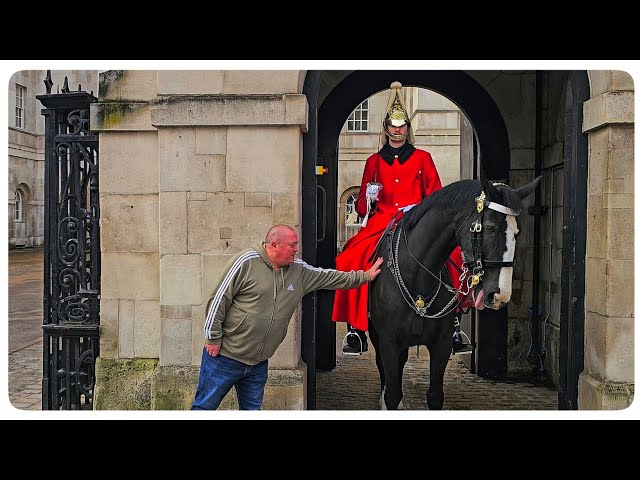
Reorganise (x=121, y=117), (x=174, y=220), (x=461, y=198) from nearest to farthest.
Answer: (x=461, y=198) → (x=174, y=220) → (x=121, y=117)

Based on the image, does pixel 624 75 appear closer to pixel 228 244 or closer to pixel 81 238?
pixel 228 244

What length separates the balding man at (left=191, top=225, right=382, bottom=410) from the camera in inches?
190

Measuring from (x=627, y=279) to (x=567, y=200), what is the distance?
0.76 metres

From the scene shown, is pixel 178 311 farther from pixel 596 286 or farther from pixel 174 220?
pixel 596 286

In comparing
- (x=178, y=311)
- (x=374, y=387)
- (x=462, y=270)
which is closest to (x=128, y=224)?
(x=178, y=311)

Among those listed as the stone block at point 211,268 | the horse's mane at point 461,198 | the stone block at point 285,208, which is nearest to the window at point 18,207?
the stone block at point 211,268

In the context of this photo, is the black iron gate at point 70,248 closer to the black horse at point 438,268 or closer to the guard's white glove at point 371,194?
the guard's white glove at point 371,194

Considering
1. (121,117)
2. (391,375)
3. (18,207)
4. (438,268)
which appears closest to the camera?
(438,268)

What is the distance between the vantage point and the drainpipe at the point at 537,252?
8742 millimetres

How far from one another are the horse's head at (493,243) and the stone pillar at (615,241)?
947 mm

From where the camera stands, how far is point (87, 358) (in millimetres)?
6707

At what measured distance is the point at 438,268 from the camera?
5613 millimetres

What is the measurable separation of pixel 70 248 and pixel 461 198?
336 centimetres

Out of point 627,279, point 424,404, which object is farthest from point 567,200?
point 424,404
